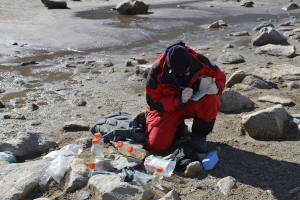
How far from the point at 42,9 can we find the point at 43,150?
12.4m

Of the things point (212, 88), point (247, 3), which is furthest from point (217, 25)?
point (212, 88)

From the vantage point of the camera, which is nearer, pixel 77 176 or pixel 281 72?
pixel 77 176

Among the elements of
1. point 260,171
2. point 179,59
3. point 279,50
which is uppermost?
point 179,59

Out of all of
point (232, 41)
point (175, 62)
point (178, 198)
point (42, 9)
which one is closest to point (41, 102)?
point (175, 62)

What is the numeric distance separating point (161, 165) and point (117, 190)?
0.60m

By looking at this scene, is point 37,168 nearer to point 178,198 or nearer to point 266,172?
point 178,198

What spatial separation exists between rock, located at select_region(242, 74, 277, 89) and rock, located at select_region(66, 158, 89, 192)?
3.30m

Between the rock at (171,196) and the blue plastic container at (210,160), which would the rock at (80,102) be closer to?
the blue plastic container at (210,160)

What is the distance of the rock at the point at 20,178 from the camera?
10.2 feet

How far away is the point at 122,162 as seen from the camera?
11.8 feet

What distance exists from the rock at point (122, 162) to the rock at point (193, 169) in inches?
19.2

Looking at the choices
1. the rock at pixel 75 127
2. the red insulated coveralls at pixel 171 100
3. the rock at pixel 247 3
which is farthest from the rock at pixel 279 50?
the rock at pixel 247 3

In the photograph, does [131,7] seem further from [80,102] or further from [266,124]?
[266,124]

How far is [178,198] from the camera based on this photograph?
3.10 metres
